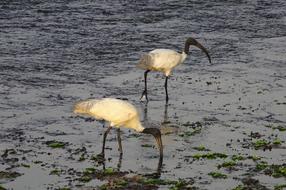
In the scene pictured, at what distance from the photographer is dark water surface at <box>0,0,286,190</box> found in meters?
13.9

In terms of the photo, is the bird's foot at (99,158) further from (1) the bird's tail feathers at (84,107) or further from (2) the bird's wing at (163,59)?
(2) the bird's wing at (163,59)

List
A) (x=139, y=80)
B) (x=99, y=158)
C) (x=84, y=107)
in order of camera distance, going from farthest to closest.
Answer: (x=139, y=80) → (x=84, y=107) → (x=99, y=158)

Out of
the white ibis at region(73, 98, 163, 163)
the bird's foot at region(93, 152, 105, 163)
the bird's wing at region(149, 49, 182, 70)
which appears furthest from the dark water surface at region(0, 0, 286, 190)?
the bird's wing at region(149, 49, 182, 70)

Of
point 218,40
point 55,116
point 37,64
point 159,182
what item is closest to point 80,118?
point 55,116

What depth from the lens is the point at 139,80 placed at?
2047cm

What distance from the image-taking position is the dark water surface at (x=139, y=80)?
13.9m

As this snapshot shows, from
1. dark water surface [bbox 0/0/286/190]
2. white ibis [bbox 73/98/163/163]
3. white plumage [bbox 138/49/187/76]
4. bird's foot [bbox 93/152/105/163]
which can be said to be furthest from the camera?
white plumage [bbox 138/49/187/76]

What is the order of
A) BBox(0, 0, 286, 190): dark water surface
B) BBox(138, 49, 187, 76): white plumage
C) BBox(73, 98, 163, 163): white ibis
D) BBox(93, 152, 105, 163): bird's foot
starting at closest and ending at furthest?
BBox(93, 152, 105, 163): bird's foot, BBox(0, 0, 286, 190): dark water surface, BBox(73, 98, 163, 163): white ibis, BBox(138, 49, 187, 76): white plumage

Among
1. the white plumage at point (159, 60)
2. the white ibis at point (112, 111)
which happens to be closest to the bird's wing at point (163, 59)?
the white plumage at point (159, 60)

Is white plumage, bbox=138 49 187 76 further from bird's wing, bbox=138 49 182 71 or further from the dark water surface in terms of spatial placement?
the dark water surface

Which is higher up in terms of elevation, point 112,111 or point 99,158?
point 112,111

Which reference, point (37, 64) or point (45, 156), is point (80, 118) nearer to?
point (45, 156)

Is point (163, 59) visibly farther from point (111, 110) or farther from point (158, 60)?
point (111, 110)

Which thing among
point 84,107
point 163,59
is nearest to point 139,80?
point 163,59
